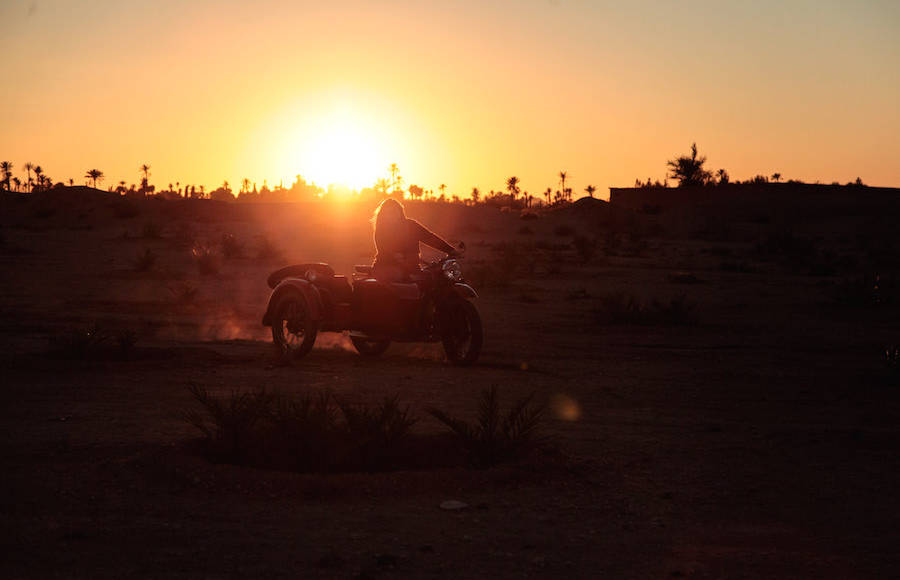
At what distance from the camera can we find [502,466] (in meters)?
6.60

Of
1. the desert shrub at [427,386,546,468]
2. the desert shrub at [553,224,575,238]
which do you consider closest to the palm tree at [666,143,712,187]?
the desert shrub at [553,224,575,238]

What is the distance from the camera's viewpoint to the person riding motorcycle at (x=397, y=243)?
1249 centimetres

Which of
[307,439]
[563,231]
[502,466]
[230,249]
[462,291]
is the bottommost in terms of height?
[502,466]

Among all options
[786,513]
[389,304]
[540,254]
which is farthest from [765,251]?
[786,513]

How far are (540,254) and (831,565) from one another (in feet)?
114

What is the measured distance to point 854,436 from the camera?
8.17 m

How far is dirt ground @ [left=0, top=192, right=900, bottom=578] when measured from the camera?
16.5ft

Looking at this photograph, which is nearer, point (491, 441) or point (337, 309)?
point (491, 441)

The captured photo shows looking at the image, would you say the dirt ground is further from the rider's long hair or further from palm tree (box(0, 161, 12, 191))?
palm tree (box(0, 161, 12, 191))

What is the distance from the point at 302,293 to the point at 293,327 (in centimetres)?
46

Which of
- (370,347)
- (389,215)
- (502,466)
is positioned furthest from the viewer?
(370,347)

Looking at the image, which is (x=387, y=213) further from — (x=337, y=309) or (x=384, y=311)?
(x=337, y=309)

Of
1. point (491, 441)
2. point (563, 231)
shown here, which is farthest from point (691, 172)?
point (491, 441)

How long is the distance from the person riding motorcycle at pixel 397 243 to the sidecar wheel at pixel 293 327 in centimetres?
101
